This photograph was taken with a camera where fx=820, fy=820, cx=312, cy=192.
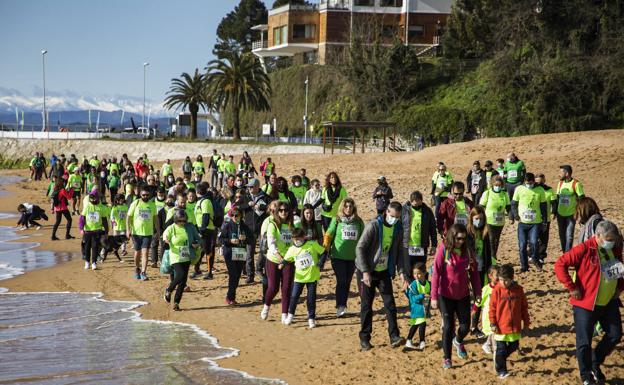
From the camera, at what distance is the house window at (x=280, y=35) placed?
82.3m

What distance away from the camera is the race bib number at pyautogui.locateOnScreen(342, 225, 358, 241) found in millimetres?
11289

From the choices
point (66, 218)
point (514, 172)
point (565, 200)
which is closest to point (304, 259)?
point (565, 200)

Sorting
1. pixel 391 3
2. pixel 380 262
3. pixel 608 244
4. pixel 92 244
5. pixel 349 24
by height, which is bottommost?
pixel 92 244

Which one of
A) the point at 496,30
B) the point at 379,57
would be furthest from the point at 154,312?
the point at 379,57

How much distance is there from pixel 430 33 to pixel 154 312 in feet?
216

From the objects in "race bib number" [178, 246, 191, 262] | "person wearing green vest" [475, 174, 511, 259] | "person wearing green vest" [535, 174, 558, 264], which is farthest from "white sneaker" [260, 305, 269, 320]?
"person wearing green vest" [535, 174, 558, 264]

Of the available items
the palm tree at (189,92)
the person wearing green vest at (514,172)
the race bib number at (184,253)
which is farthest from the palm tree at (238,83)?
the race bib number at (184,253)

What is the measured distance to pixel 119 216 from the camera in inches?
695

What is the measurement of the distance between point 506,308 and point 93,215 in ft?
35.6

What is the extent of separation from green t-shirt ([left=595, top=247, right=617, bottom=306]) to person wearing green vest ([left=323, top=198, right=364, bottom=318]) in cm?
375

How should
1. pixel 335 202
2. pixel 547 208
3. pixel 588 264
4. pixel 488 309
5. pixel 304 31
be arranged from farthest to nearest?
pixel 304 31 → pixel 335 202 → pixel 547 208 → pixel 488 309 → pixel 588 264

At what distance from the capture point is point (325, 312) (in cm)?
1263

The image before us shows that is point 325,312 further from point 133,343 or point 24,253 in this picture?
point 24,253

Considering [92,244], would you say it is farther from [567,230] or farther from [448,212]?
[567,230]
